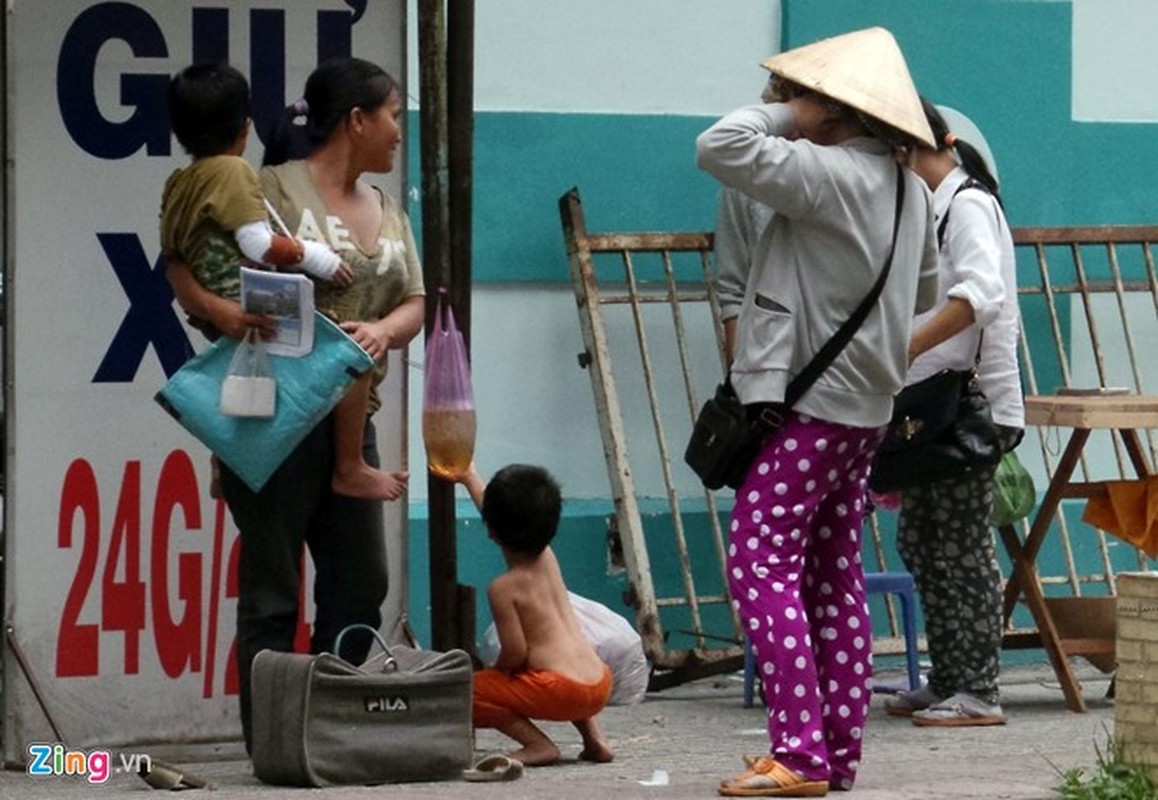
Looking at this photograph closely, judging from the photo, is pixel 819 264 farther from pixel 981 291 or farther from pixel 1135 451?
pixel 1135 451

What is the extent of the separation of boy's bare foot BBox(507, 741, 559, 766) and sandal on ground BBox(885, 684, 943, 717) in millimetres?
1611

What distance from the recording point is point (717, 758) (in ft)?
22.3

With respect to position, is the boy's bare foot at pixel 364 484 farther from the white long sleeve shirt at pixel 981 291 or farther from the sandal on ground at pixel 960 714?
the sandal on ground at pixel 960 714

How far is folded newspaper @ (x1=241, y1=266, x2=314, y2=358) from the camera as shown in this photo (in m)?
5.79

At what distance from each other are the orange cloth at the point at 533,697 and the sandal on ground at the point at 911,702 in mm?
1597

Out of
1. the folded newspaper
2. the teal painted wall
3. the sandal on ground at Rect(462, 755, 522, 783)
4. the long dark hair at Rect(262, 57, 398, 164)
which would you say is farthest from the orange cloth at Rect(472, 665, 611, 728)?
the teal painted wall

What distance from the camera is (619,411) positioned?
815 cm

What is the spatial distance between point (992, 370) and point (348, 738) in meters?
2.44

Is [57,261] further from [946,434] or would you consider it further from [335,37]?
[946,434]

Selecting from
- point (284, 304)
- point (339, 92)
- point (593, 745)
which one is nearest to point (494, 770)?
point (593, 745)

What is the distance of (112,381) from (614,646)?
70.1 inches

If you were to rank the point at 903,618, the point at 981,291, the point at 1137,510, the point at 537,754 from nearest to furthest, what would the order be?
the point at 537,754 → the point at 981,291 → the point at 1137,510 → the point at 903,618

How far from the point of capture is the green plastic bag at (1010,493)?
25.5ft

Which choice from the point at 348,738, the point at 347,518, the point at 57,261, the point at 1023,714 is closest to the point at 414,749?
the point at 348,738
